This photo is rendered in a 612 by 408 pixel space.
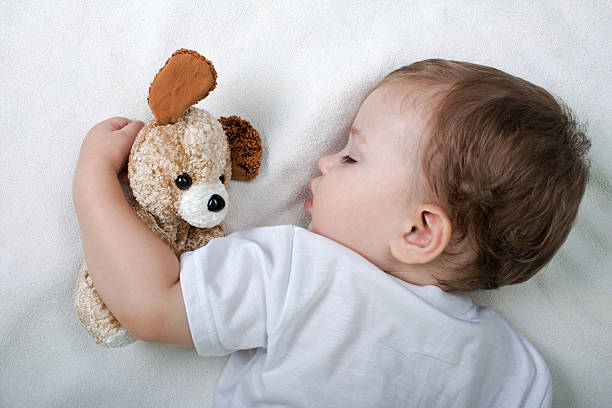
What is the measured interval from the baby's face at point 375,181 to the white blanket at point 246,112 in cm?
12

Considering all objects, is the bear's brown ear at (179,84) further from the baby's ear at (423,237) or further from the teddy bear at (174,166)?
the baby's ear at (423,237)

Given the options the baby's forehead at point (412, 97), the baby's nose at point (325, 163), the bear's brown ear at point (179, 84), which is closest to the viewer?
the bear's brown ear at point (179, 84)

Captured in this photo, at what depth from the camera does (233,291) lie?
87 cm

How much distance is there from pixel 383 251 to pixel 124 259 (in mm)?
464

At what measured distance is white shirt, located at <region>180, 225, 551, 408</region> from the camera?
877mm

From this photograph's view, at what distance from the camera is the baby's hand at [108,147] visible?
0.90m

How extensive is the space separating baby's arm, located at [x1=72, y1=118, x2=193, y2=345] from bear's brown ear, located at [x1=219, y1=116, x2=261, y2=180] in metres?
0.21

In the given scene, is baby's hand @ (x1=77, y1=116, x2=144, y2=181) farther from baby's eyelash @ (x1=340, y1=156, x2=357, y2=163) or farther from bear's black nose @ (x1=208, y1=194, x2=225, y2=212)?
baby's eyelash @ (x1=340, y1=156, x2=357, y2=163)

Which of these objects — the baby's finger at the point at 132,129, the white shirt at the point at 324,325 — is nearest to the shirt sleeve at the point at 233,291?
the white shirt at the point at 324,325

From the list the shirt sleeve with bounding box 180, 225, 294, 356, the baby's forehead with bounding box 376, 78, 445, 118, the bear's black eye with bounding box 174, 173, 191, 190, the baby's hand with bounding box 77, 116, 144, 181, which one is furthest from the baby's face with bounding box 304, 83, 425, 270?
the baby's hand with bounding box 77, 116, 144, 181

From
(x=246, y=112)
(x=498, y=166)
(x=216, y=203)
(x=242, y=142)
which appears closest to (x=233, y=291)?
(x=216, y=203)

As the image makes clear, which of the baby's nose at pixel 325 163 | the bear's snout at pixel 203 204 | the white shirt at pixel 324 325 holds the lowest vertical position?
the white shirt at pixel 324 325

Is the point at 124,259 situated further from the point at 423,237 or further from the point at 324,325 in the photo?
the point at 423,237

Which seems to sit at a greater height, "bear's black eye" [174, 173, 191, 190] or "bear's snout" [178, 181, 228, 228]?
"bear's black eye" [174, 173, 191, 190]
